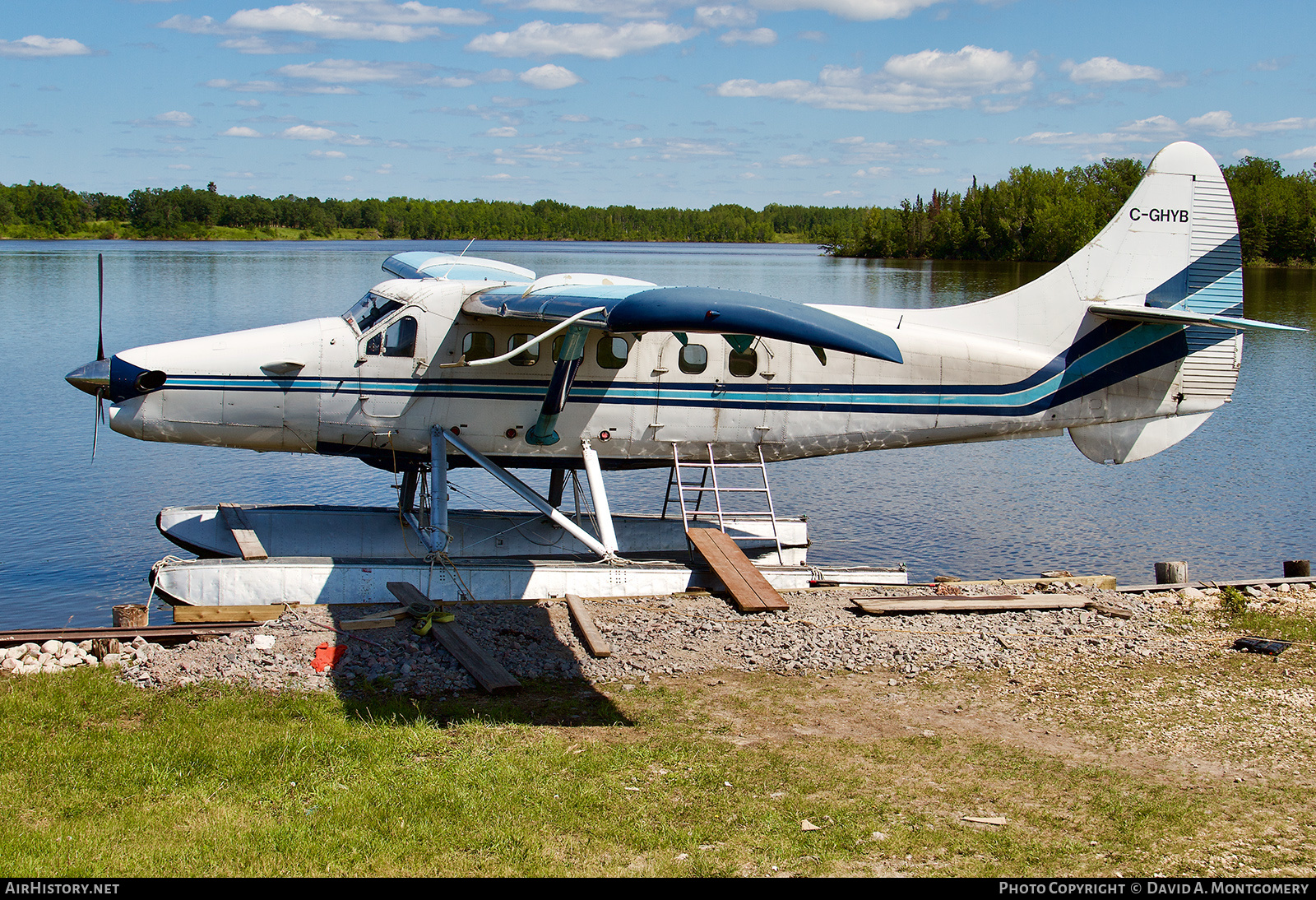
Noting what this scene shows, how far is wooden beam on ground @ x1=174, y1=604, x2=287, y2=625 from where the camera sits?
9602 mm

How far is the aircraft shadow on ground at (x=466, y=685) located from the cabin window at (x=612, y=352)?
300cm

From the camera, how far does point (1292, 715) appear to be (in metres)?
7.49

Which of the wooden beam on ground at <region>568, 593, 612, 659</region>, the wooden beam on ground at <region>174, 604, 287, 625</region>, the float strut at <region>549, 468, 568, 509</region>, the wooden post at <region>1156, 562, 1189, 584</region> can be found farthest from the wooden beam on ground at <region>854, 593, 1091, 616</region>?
the wooden beam on ground at <region>174, 604, 287, 625</region>

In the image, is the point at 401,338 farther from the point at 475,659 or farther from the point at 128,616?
the point at 475,659

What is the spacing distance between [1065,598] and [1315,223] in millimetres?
98441

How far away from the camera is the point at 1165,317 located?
37.7 feet

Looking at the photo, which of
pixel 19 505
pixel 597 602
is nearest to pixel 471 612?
pixel 597 602

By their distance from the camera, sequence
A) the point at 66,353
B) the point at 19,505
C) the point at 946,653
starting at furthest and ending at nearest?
the point at 66,353
the point at 19,505
the point at 946,653

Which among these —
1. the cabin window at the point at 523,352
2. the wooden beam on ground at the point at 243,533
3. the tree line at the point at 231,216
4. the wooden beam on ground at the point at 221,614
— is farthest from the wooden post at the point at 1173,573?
the tree line at the point at 231,216

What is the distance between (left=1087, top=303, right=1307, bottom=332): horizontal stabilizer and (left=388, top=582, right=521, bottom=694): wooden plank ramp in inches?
314

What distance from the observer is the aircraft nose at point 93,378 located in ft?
34.0

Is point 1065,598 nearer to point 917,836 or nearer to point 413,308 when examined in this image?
point 917,836

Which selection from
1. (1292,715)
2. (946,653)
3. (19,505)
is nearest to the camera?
(1292,715)

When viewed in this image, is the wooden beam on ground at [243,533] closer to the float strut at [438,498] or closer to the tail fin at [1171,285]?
the float strut at [438,498]
